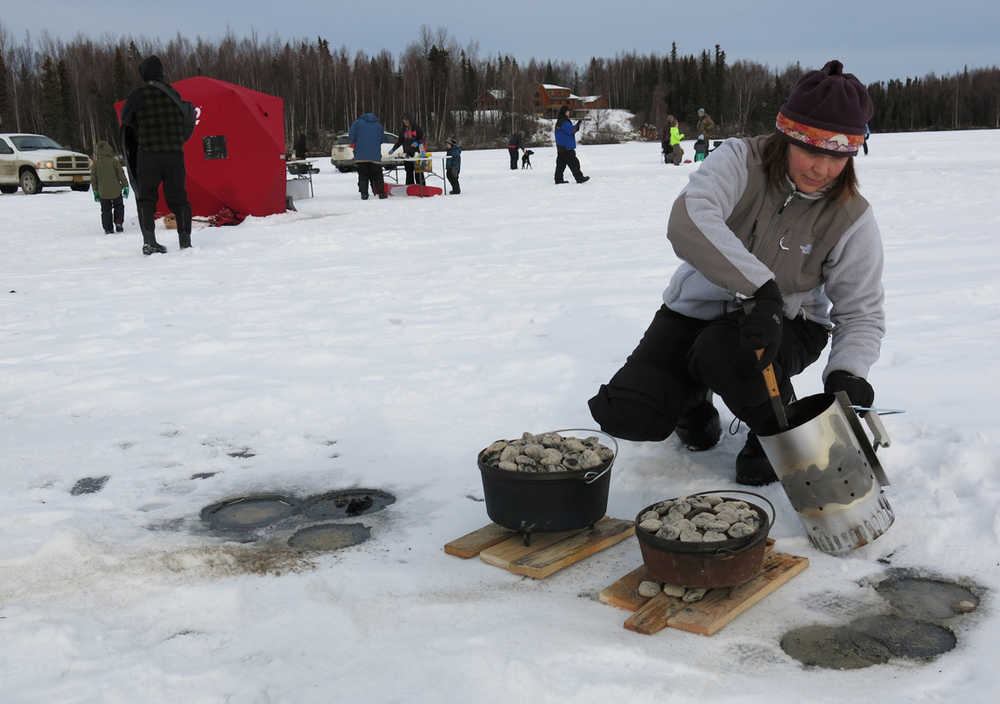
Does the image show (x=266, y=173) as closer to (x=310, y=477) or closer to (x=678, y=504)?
(x=310, y=477)

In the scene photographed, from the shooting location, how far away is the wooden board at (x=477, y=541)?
2.42m

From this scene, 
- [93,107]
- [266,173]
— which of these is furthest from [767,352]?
[93,107]

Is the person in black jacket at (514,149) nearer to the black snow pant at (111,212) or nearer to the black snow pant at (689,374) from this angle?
the black snow pant at (111,212)

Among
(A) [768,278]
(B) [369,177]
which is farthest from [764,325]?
(B) [369,177]

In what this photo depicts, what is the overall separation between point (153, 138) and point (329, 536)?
633 centimetres

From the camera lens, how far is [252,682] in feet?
5.82

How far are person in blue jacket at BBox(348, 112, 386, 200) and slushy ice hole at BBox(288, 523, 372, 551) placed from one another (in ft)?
38.1

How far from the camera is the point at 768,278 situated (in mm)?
2471

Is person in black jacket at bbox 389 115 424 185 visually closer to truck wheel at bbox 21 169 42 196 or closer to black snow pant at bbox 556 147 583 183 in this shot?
black snow pant at bbox 556 147 583 183

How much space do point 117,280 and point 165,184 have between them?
1.57m

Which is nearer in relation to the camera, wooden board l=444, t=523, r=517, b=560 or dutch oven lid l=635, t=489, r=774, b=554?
dutch oven lid l=635, t=489, r=774, b=554

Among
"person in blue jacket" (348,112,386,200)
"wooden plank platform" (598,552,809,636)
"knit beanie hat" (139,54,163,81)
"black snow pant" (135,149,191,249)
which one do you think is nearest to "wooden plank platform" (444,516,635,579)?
"wooden plank platform" (598,552,809,636)

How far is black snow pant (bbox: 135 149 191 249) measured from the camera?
25.9 feet

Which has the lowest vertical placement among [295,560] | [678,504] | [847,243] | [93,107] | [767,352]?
[295,560]
